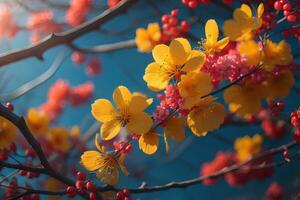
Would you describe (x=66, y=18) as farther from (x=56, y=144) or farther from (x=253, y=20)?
(x=253, y=20)

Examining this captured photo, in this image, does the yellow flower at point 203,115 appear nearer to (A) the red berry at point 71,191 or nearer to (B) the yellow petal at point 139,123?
(B) the yellow petal at point 139,123

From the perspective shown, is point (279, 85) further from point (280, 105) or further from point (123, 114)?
point (123, 114)

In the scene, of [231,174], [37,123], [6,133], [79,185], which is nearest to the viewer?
[79,185]

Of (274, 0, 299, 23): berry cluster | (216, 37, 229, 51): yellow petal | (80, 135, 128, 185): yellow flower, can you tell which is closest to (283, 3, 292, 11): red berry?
(274, 0, 299, 23): berry cluster

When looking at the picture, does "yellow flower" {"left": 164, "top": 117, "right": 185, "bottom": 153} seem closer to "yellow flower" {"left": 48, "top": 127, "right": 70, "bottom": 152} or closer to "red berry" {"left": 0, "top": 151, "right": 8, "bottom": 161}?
"red berry" {"left": 0, "top": 151, "right": 8, "bottom": 161}

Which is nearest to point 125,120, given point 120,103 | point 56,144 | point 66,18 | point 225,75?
point 120,103

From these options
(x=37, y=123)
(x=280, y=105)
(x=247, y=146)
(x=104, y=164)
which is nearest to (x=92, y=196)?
(x=104, y=164)
